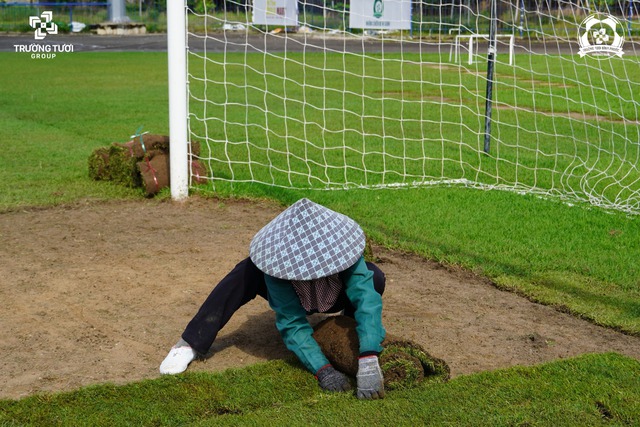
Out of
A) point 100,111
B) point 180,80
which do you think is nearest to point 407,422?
point 180,80

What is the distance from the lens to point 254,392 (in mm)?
4348

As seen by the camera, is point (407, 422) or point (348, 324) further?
point (348, 324)

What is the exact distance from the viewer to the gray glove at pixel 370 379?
420 centimetres

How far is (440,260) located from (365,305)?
2424 mm

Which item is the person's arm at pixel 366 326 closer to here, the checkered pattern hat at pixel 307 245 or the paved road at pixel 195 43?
the checkered pattern hat at pixel 307 245

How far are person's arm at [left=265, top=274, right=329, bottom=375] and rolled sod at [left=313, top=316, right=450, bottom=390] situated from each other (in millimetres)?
72

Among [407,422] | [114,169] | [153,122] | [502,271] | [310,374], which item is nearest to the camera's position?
[407,422]

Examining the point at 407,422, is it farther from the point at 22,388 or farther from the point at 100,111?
the point at 100,111

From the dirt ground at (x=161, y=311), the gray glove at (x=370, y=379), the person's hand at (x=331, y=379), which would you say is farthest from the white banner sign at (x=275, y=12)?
the gray glove at (x=370, y=379)

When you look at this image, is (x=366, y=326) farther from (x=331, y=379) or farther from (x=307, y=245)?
(x=307, y=245)

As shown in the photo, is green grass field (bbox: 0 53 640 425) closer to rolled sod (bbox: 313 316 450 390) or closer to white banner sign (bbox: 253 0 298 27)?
rolled sod (bbox: 313 316 450 390)

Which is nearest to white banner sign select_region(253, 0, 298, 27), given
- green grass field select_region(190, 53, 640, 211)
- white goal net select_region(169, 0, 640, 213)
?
white goal net select_region(169, 0, 640, 213)

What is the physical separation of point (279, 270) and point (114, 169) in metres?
5.36

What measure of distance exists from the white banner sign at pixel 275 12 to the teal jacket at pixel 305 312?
7304 mm
